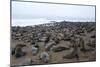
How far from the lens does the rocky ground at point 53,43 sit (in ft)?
8.00

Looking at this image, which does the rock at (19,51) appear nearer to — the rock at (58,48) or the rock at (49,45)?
the rock at (49,45)

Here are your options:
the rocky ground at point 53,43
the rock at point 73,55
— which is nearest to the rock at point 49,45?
the rocky ground at point 53,43

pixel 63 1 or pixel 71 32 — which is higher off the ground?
pixel 63 1

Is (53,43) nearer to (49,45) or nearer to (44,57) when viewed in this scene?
(49,45)

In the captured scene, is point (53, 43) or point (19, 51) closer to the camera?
point (19, 51)

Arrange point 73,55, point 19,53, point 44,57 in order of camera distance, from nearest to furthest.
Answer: point 19,53 < point 44,57 < point 73,55

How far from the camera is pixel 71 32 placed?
2.70 meters

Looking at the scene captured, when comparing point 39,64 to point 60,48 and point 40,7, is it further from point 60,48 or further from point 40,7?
point 40,7

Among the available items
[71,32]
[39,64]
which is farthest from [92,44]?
[39,64]

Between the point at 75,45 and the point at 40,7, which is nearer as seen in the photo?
the point at 40,7

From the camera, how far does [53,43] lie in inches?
102

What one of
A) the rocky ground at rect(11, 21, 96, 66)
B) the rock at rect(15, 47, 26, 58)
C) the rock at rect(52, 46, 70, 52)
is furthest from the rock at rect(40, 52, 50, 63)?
the rock at rect(15, 47, 26, 58)

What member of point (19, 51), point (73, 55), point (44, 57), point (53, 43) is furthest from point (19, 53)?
point (73, 55)
